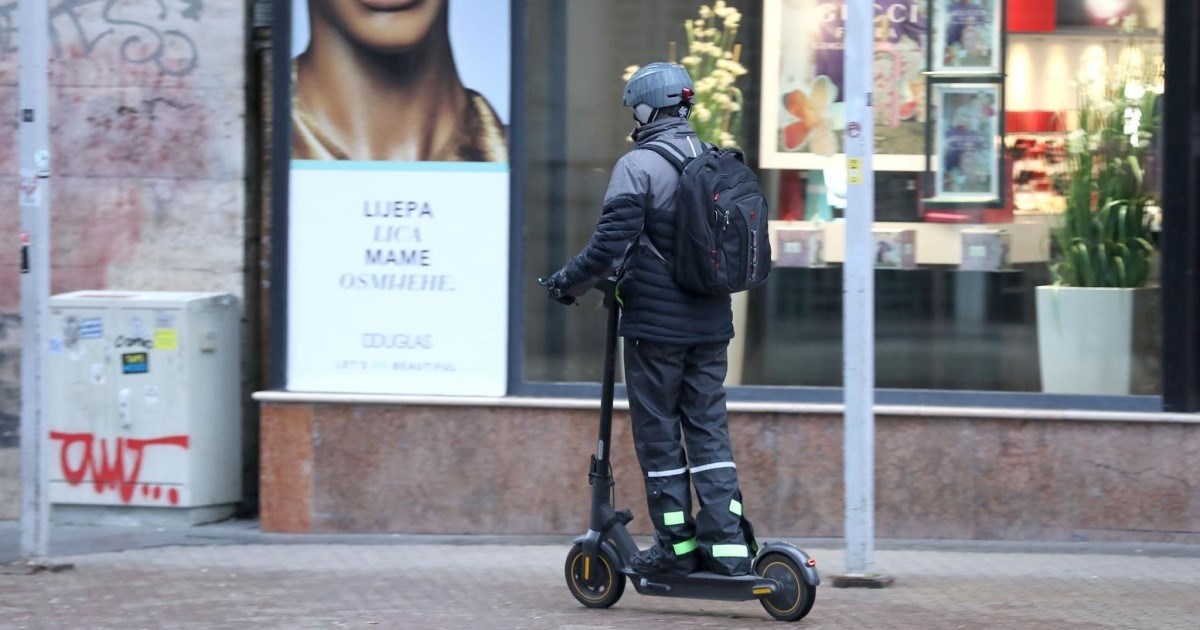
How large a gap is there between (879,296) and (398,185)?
232 centimetres

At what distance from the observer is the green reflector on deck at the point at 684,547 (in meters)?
5.63

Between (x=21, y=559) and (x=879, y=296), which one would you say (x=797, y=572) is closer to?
(x=879, y=296)

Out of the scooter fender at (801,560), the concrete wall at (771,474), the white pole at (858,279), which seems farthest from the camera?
the concrete wall at (771,474)

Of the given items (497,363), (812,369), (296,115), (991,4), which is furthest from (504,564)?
(991,4)

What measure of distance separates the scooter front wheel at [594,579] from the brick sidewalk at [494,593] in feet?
0.19

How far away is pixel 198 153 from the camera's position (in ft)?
26.7

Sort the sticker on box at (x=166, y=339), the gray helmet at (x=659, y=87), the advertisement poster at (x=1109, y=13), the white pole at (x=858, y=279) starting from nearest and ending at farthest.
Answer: the gray helmet at (x=659, y=87), the white pole at (x=858, y=279), the advertisement poster at (x=1109, y=13), the sticker on box at (x=166, y=339)

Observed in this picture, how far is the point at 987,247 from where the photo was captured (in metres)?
7.59

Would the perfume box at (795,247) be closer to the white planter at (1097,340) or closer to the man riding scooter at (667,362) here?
the white planter at (1097,340)

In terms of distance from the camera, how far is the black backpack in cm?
554

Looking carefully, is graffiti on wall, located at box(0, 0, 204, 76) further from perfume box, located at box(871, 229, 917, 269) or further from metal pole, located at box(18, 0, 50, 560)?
perfume box, located at box(871, 229, 917, 269)

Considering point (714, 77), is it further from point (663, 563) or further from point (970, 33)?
point (663, 563)

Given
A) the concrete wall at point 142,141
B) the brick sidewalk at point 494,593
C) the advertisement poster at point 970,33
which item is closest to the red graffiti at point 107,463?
the brick sidewalk at point 494,593

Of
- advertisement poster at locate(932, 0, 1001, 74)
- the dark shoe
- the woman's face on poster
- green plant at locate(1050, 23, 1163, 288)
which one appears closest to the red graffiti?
the woman's face on poster
